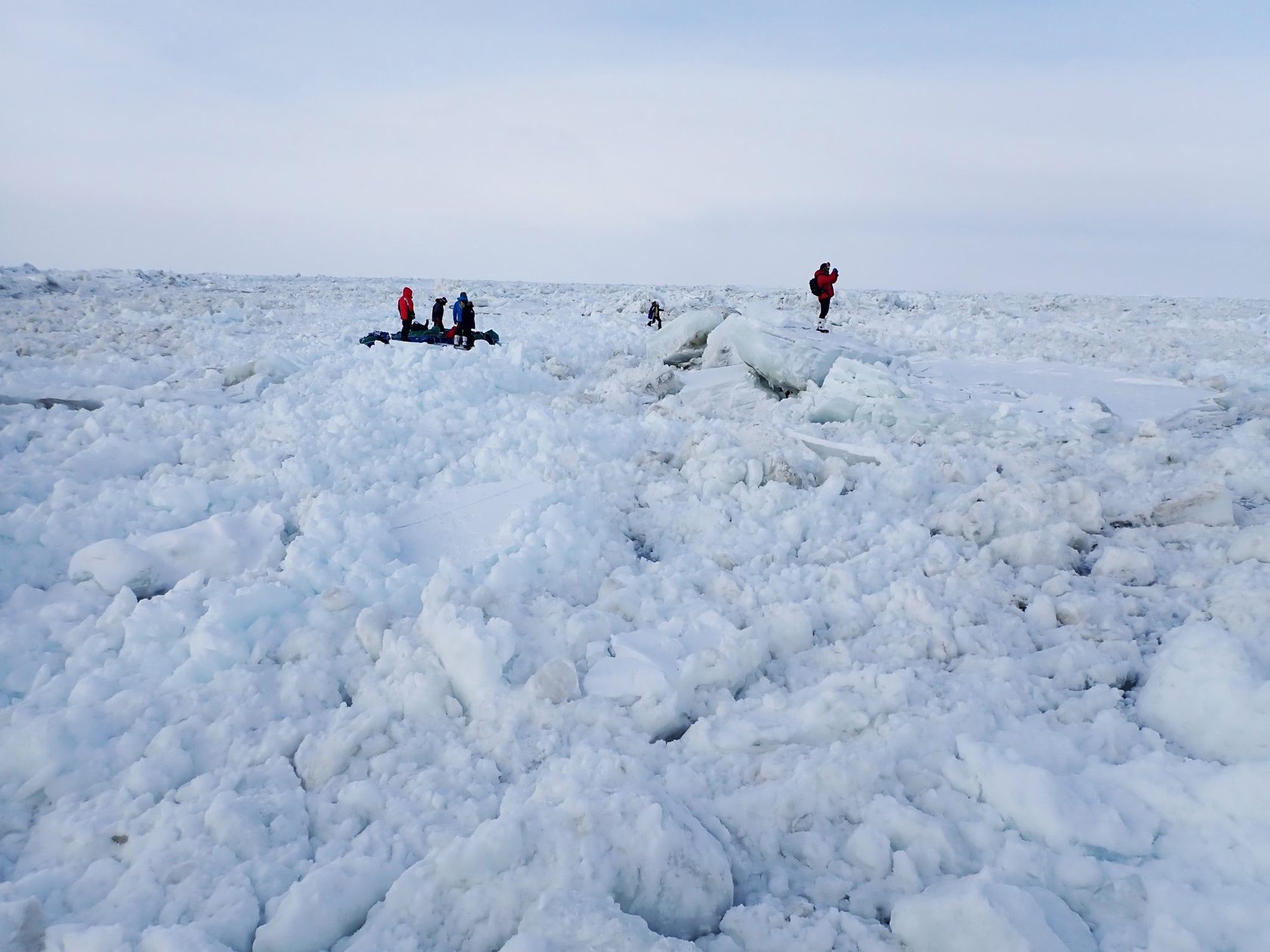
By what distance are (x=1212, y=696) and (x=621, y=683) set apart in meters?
2.07

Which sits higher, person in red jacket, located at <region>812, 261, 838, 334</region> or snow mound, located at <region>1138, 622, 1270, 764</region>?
person in red jacket, located at <region>812, 261, 838, 334</region>

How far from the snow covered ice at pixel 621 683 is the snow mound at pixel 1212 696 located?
12 millimetres

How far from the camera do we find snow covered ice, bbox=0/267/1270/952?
1.93 meters

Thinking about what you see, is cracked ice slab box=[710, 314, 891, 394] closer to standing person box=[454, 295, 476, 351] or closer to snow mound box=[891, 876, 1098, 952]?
standing person box=[454, 295, 476, 351]

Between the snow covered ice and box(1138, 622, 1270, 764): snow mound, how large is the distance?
0.01 metres

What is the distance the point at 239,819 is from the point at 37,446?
176 inches

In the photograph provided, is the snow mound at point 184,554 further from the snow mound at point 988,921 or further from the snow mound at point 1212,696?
the snow mound at point 1212,696

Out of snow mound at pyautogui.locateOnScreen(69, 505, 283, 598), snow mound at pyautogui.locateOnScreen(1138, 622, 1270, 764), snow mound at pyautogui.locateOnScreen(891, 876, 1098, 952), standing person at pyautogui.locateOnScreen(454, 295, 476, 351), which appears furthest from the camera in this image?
standing person at pyautogui.locateOnScreen(454, 295, 476, 351)

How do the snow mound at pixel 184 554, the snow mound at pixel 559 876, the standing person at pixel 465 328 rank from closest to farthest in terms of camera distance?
the snow mound at pixel 559 876, the snow mound at pixel 184 554, the standing person at pixel 465 328

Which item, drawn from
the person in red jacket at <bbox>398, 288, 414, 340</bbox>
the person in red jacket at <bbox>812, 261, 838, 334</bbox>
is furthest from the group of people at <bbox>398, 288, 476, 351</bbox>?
the person in red jacket at <bbox>812, 261, 838, 334</bbox>

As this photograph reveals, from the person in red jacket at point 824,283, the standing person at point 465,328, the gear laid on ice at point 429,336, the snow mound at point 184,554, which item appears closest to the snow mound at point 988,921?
the snow mound at point 184,554

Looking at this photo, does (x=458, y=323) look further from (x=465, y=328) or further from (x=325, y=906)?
(x=325, y=906)

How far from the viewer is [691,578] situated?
3.76 m

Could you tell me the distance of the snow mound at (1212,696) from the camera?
92.4 inches
